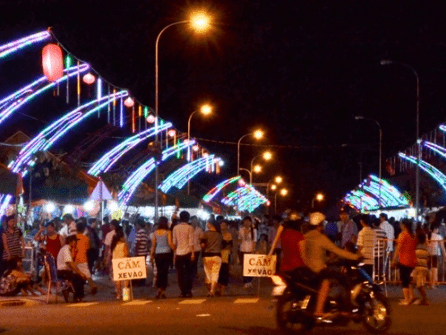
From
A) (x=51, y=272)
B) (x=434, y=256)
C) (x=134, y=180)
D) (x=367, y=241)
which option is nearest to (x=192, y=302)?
(x=51, y=272)

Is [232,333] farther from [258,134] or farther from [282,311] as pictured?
[258,134]

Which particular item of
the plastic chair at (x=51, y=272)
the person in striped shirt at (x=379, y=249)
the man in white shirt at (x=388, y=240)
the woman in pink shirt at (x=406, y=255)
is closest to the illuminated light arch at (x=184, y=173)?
the man in white shirt at (x=388, y=240)

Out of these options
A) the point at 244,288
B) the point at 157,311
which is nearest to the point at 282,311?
the point at 157,311

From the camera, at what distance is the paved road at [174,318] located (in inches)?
515

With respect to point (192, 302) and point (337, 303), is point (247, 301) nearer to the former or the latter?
point (192, 302)

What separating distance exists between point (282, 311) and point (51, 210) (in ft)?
77.6

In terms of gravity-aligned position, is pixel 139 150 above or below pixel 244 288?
above

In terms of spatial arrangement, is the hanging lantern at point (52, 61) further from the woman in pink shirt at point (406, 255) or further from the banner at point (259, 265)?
the woman in pink shirt at point (406, 255)

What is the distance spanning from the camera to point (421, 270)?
18047mm

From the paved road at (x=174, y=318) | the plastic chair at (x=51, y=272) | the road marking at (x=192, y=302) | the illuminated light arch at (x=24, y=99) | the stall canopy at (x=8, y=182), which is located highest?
the illuminated light arch at (x=24, y=99)

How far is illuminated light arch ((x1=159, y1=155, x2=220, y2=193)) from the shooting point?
5105 centimetres

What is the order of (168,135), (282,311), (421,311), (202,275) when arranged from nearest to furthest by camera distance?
(282,311), (421,311), (202,275), (168,135)

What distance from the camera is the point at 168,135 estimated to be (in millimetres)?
47656

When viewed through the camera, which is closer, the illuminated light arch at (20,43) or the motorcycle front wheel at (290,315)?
the motorcycle front wheel at (290,315)
